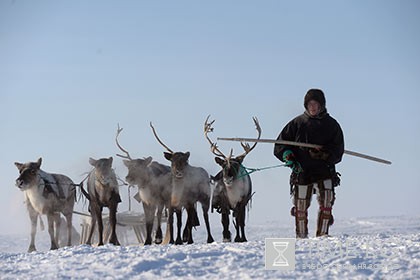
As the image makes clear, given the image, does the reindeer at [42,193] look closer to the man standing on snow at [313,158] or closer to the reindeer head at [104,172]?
the reindeer head at [104,172]

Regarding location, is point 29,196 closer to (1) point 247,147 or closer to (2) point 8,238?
(1) point 247,147

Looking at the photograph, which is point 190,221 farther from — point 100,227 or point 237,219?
point 100,227

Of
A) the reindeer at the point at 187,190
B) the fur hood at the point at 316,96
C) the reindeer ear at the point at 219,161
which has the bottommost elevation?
the reindeer at the point at 187,190

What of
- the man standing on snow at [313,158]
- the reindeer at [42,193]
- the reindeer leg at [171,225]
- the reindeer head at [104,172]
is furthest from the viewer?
the reindeer at [42,193]

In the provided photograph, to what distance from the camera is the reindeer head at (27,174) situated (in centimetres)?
1612

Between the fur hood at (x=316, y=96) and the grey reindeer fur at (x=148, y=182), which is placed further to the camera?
the grey reindeer fur at (x=148, y=182)

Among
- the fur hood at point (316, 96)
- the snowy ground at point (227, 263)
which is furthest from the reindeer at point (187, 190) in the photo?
the snowy ground at point (227, 263)

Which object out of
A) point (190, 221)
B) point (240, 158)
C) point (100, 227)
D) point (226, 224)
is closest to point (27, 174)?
point (100, 227)

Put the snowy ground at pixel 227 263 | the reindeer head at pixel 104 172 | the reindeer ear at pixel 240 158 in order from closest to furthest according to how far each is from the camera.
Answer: the snowy ground at pixel 227 263 → the reindeer head at pixel 104 172 → the reindeer ear at pixel 240 158

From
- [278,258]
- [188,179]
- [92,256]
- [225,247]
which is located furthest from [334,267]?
[188,179]

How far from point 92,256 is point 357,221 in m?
47.5

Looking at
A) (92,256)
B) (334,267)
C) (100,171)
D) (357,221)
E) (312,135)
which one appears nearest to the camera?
(334,267)

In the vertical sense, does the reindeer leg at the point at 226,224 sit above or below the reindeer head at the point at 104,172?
below

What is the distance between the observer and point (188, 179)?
1540cm
